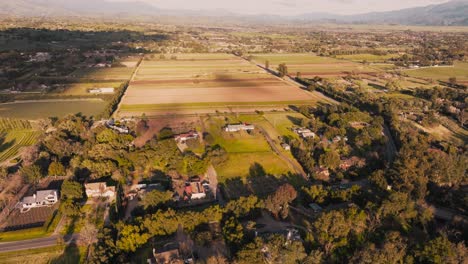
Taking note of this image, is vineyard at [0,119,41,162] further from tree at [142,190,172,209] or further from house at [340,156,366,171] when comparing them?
house at [340,156,366,171]

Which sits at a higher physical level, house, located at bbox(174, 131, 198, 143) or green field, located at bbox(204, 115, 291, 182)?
house, located at bbox(174, 131, 198, 143)

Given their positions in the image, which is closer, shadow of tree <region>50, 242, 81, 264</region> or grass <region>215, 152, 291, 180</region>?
shadow of tree <region>50, 242, 81, 264</region>

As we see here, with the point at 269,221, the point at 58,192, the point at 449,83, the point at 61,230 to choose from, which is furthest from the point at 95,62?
the point at 449,83

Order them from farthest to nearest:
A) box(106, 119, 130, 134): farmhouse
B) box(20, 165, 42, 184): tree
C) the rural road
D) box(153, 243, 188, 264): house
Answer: box(106, 119, 130, 134): farmhouse < box(20, 165, 42, 184): tree < the rural road < box(153, 243, 188, 264): house

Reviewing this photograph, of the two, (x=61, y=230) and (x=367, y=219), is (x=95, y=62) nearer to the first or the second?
(x=61, y=230)

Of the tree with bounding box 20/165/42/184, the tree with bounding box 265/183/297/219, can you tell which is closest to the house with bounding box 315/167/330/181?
the tree with bounding box 265/183/297/219

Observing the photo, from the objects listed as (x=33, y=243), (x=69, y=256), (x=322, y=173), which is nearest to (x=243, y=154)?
(x=322, y=173)

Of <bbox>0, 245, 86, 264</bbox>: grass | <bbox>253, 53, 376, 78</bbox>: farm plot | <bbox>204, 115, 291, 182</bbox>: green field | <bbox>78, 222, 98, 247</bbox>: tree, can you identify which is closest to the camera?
<bbox>0, 245, 86, 264</bbox>: grass
